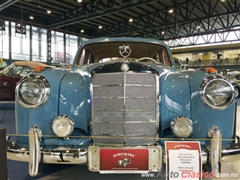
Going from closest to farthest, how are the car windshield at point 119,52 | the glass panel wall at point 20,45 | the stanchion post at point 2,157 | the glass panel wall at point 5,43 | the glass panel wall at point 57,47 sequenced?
the stanchion post at point 2,157 < the car windshield at point 119,52 < the glass panel wall at point 5,43 < the glass panel wall at point 20,45 < the glass panel wall at point 57,47

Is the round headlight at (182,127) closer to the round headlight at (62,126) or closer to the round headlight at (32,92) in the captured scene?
the round headlight at (62,126)

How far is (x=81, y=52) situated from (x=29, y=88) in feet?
4.91

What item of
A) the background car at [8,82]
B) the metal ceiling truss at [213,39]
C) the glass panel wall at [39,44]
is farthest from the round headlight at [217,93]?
the glass panel wall at [39,44]

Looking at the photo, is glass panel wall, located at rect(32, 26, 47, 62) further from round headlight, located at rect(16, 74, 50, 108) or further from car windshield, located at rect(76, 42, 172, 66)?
round headlight, located at rect(16, 74, 50, 108)

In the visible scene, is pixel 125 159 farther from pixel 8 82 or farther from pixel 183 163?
pixel 8 82

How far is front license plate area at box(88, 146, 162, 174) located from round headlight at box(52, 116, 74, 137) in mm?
299

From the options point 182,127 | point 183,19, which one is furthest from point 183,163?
point 183,19

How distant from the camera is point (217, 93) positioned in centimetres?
191

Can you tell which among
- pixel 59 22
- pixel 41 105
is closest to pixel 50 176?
pixel 41 105

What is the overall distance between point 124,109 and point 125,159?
448mm

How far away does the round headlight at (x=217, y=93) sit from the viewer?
74.7 inches

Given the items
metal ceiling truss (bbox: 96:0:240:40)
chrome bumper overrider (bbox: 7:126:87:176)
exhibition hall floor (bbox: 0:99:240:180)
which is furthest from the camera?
metal ceiling truss (bbox: 96:0:240:40)

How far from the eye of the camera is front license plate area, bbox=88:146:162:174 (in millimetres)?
1716

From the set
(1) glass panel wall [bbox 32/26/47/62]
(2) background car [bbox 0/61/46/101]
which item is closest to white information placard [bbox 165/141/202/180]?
(2) background car [bbox 0/61/46/101]
